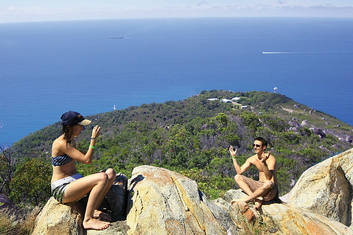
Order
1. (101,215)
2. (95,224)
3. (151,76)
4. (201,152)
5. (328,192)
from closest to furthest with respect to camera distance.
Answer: (95,224)
(101,215)
(328,192)
(201,152)
(151,76)

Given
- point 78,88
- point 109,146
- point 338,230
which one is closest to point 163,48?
point 78,88

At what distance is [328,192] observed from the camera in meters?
7.18

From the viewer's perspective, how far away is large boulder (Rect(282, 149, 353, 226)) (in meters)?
7.14

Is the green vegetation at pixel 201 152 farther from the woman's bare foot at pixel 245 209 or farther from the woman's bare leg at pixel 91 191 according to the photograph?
the woman's bare leg at pixel 91 191

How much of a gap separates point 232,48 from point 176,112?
426ft

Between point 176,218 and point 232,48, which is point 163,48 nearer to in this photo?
point 232,48

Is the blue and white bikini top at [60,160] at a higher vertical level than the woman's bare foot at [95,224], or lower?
higher

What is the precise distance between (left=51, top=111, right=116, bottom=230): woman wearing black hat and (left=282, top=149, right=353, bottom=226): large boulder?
485 centimetres

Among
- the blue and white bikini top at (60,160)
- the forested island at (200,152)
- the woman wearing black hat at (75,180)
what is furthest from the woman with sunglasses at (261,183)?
the forested island at (200,152)

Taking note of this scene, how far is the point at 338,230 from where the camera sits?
562 centimetres

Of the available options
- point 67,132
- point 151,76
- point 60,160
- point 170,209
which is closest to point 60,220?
point 60,160

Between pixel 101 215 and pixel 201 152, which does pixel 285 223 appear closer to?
pixel 101 215

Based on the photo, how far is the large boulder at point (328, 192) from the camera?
7.14 m

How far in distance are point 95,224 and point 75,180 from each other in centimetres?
70
